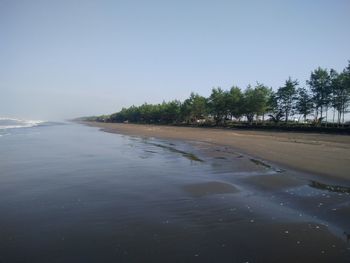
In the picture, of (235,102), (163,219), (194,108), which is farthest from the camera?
(194,108)

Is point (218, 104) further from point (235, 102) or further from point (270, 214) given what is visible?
point (270, 214)

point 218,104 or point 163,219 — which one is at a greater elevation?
point 218,104

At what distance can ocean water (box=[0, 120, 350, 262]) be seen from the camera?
5633 millimetres

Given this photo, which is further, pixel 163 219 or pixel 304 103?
pixel 304 103

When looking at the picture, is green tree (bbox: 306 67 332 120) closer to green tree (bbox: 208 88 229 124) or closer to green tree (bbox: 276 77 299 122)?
green tree (bbox: 276 77 299 122)

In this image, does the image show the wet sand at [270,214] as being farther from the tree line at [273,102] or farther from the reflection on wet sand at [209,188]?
the tree line at [273,102]

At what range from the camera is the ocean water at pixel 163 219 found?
5.63 meters

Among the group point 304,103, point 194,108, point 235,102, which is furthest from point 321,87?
point 194,108

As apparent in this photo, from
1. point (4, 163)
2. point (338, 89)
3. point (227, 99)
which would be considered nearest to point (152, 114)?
point (227, 99)

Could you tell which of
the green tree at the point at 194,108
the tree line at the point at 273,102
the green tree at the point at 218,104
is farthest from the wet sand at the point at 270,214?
the green tree at the point at 194,108

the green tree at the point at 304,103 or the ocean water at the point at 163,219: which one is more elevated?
the green tree at the point at 304,103

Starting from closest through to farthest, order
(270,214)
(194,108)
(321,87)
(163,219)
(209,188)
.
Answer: (163,219) → (270,214) → (209,188) → (321,87) → (194,108)

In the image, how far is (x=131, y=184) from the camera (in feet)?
37.1

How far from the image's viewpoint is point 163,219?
741cm
